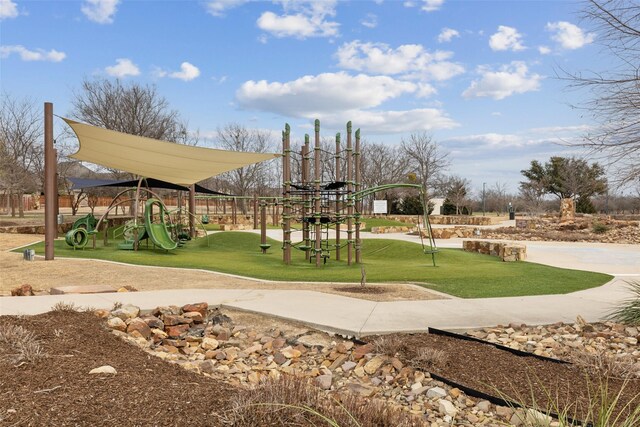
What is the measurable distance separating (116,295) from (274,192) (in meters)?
40.7

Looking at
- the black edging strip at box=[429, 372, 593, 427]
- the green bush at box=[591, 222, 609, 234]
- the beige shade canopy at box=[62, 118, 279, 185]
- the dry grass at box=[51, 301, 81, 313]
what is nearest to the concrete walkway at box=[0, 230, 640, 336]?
the dry grass at box=[51, 301, 81, 313]

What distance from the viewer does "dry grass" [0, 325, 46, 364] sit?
12.4ft

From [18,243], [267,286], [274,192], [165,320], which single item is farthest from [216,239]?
[274,192]

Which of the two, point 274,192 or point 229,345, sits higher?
point 274,192

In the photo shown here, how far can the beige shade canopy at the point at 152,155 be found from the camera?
12945mm

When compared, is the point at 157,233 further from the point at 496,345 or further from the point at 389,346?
the point at 496,345

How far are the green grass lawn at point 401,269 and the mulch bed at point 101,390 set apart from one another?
5192 mm

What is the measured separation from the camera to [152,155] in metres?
14.1

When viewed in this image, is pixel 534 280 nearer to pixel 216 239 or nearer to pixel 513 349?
pixel 513 349

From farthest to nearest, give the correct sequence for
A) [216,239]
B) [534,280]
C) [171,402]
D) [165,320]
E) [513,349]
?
[216,239], [534,280], [165,320], [513,349], [171,402]

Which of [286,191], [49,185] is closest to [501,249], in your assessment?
[286,191]

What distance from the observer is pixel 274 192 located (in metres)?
47.7

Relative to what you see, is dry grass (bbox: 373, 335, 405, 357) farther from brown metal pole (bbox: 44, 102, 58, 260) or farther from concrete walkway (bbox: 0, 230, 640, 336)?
brown metal pole (bbox: 44, 102, 58, 260)

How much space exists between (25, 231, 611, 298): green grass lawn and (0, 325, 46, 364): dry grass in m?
5.76
